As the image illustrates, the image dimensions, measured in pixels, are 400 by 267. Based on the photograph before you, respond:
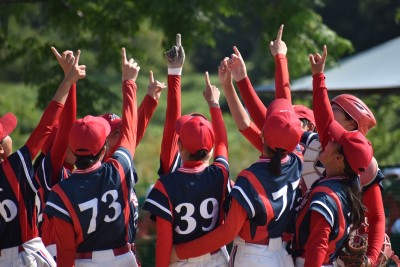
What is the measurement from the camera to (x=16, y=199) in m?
5.41

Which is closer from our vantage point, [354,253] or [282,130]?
[282,130]

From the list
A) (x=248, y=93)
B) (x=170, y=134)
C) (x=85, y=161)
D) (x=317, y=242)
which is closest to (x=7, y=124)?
(x=85, y=161)

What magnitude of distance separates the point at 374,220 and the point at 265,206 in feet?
3.39

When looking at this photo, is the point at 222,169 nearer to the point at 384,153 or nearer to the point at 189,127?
the point at 189,127

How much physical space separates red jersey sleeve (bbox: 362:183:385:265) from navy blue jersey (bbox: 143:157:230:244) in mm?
1127

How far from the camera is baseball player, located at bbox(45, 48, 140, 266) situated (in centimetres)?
509

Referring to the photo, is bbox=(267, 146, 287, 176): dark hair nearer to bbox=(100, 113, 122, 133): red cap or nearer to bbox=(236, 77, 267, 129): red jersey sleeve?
bbox=(236, 77, 267, 129): red jersey sleeve

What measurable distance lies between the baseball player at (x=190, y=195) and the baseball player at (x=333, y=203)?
0.55 meters

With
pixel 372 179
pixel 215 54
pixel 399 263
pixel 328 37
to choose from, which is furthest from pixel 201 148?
pixel 215 54

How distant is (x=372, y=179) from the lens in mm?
5758

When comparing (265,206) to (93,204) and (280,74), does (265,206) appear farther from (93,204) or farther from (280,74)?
(280,74)

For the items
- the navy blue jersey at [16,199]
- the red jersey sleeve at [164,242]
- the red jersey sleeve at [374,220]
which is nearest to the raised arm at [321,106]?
the red jersey sleeve at [374,220]

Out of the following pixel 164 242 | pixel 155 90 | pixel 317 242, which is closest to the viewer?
pixel 317 242

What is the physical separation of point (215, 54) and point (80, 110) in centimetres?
3192
